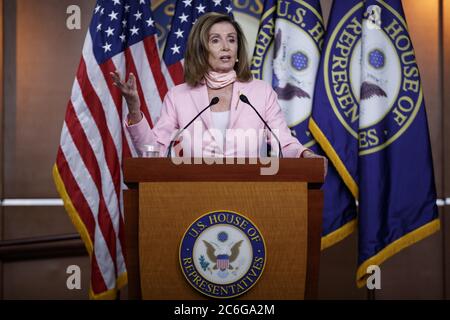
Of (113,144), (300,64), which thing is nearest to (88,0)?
(113,144)

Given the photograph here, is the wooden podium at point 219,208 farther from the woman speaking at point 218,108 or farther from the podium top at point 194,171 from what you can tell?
the woman speaking at point 218,108

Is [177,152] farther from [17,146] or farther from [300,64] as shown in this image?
[17,146]

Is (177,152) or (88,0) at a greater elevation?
(88,0)

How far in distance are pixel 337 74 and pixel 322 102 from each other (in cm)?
21

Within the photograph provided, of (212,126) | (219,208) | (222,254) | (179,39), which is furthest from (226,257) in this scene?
(179,39)

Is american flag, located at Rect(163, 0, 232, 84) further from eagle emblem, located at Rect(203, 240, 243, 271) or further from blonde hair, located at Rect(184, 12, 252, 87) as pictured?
eagle emblem, located at Rect(203, 240, 243, 271)

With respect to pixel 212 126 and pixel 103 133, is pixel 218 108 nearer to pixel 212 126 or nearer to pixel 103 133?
pixel 212 126

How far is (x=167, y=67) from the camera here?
363 centimetres

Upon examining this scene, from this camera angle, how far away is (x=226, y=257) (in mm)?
1916

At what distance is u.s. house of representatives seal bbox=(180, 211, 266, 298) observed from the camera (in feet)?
6.28

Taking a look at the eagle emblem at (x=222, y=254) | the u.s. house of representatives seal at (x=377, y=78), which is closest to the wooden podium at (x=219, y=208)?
the eagle emblem at (x=222, y=254)

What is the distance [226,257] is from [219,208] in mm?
170

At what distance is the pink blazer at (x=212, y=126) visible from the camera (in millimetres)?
2594
